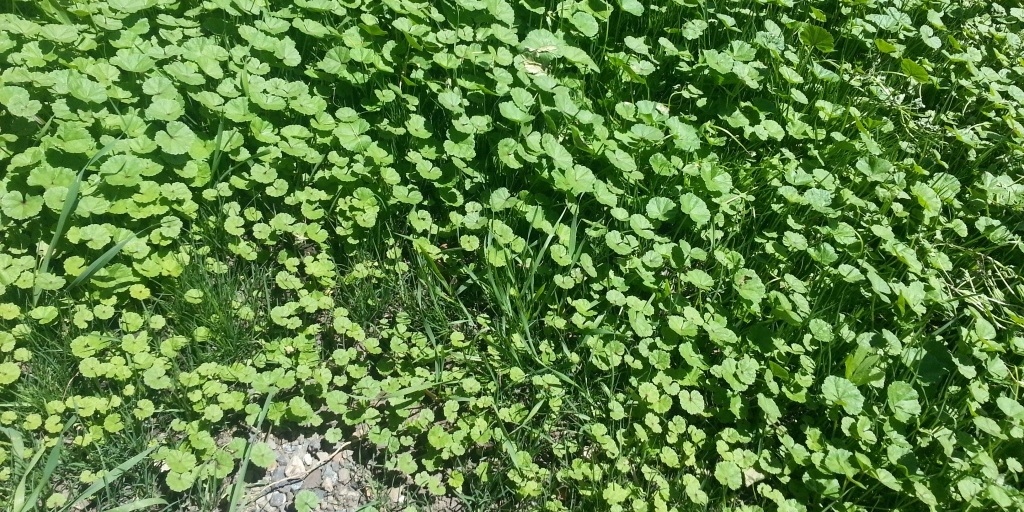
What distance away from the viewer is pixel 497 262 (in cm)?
258

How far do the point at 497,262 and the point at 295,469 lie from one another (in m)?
0.97

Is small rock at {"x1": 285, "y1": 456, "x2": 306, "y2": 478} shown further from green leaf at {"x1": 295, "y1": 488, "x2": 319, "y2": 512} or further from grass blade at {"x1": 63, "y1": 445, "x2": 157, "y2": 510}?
grass blade at {"x1": 63, "y1": 445, "x2": 157, "y2": 510}

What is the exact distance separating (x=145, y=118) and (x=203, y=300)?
830mm

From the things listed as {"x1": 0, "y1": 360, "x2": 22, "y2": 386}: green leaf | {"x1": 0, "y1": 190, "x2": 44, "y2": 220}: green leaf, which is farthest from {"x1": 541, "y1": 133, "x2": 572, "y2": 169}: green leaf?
{"x1": 0, "y1": 360, "x2": 22, "y2": 386}: green leaf

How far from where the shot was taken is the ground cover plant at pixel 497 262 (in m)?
2.25

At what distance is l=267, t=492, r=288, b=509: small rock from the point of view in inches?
85.0

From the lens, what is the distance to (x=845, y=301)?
2699 mm

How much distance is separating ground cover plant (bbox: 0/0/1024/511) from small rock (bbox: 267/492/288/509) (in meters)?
0.12

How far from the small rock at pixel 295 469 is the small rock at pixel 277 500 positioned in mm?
67

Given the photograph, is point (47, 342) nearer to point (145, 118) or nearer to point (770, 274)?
point (145, 118)

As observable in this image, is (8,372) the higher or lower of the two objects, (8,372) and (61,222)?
the lower

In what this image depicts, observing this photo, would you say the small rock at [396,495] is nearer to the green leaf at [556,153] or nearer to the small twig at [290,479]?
the small twig at [290,479]

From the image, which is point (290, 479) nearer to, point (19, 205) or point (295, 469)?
point (295, 469)

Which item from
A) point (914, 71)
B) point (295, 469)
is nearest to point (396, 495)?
point (295, 469)
